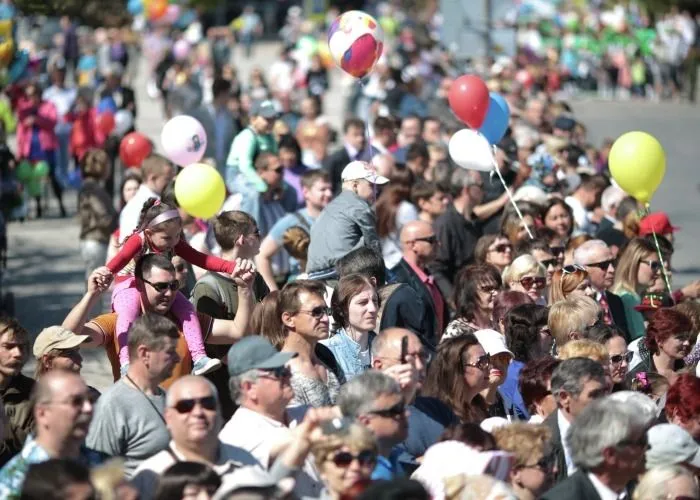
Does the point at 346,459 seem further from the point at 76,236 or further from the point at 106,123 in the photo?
the point at 106,123

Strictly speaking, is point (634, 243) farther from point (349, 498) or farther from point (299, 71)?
point (299, 71)

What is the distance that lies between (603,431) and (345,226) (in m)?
4.23

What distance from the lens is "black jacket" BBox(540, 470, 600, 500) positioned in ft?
20.5

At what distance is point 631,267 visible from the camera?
1110 centimetres

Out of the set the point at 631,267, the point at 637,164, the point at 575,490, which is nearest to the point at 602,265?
the point at 631,267

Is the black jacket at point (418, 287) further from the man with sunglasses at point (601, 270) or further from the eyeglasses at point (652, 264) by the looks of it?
the eyeglasses at point (652, 264)

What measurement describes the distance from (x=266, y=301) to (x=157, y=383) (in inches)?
48.8

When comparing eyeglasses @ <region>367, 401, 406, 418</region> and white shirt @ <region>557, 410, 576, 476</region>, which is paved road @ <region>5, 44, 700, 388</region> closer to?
white shirt @ <region>557, 410, 576, 476</region>

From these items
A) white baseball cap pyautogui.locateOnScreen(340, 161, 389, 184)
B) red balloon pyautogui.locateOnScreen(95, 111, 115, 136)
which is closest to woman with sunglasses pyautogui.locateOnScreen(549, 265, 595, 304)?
white baseball cap pyautogui.locateOnScreen(340, 161, 389, 184)

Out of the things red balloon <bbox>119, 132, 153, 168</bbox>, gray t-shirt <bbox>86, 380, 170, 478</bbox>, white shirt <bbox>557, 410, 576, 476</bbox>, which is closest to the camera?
gray t-shirt <bbox>86, 380, 170, 478</bbox>

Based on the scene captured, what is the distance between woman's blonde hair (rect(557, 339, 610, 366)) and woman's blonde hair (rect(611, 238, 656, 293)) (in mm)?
3086

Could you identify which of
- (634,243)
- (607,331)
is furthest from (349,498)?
(634,243)

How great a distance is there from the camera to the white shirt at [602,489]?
631 cm

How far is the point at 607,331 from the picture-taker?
845cm
